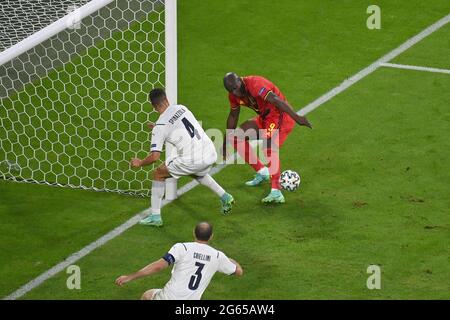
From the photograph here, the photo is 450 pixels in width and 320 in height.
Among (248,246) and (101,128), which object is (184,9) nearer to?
(101,128)

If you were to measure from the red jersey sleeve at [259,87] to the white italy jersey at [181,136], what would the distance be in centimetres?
80

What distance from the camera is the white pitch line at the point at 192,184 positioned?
11070mm

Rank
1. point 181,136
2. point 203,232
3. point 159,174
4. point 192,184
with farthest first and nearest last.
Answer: point 192,184 → point 159,174 → point 181,136 → point 203,232

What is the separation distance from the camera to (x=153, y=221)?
12.1m

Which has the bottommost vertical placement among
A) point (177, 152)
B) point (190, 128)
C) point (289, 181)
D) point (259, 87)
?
point (289, 181)

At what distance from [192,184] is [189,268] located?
11.7 ft

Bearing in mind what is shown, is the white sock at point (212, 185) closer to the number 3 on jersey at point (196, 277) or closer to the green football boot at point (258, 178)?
the green football boot at point (258, 178)

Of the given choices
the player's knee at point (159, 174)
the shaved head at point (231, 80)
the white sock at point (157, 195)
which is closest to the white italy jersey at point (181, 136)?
the player's knee at point (159, 174)

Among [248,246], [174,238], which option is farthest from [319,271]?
[174,238]

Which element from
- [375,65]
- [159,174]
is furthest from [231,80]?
[375,65]

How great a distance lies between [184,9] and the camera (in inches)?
717

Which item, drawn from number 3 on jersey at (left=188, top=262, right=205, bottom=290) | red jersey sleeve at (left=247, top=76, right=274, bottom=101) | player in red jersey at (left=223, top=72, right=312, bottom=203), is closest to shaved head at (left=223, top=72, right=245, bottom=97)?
player in red jersey at (left=223, top=72, right=312, bottom=203)

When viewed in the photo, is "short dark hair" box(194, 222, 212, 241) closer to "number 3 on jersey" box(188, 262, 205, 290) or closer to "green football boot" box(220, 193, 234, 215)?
"number 3 on jersey" box(188, 262, 205, 290)

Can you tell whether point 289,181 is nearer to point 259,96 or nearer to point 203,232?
point 259,96
